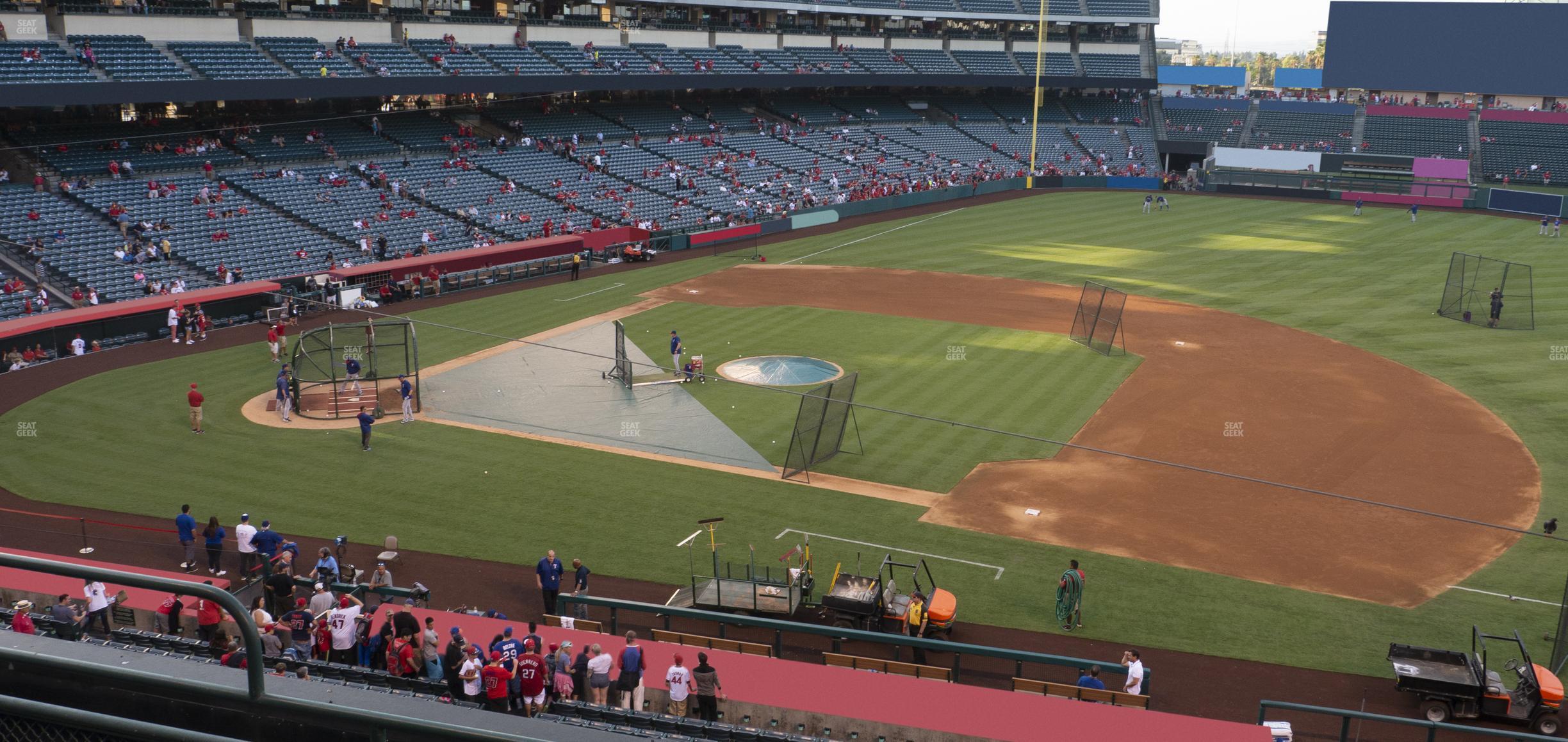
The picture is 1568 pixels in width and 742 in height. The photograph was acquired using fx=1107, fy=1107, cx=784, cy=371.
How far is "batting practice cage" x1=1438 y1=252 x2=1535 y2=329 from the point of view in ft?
145

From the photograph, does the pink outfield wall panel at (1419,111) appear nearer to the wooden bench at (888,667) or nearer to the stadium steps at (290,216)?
the stadium steps at (290,216)

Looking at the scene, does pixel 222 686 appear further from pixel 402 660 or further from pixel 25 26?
pixel 25 26

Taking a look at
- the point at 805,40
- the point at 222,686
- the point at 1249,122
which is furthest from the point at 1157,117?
the point at 222,686

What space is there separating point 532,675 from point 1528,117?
101 meters

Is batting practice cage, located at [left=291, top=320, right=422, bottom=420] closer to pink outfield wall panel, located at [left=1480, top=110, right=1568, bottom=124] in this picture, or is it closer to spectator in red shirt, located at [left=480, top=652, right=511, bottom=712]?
spectator in red shirt, located at [left=480, top=652, right=511, bottom=712]

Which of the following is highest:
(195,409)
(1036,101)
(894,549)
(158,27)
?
(158,27)

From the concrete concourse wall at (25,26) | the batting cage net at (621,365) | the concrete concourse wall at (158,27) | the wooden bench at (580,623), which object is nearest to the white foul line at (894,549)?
the wooden bench at (580,623)

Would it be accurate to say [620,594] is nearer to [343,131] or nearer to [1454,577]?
[1454,577]

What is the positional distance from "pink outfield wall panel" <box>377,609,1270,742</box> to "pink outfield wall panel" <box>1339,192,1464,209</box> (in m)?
74.5

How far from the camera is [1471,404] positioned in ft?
112

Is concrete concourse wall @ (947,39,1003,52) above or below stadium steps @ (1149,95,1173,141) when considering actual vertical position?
above

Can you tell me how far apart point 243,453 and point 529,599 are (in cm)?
1193

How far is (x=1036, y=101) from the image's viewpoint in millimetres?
78062

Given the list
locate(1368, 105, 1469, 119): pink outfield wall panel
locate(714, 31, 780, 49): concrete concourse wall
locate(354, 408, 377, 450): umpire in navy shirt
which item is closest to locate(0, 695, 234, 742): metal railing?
locate(354, 408, 377, 450): umpire in navy shirt
